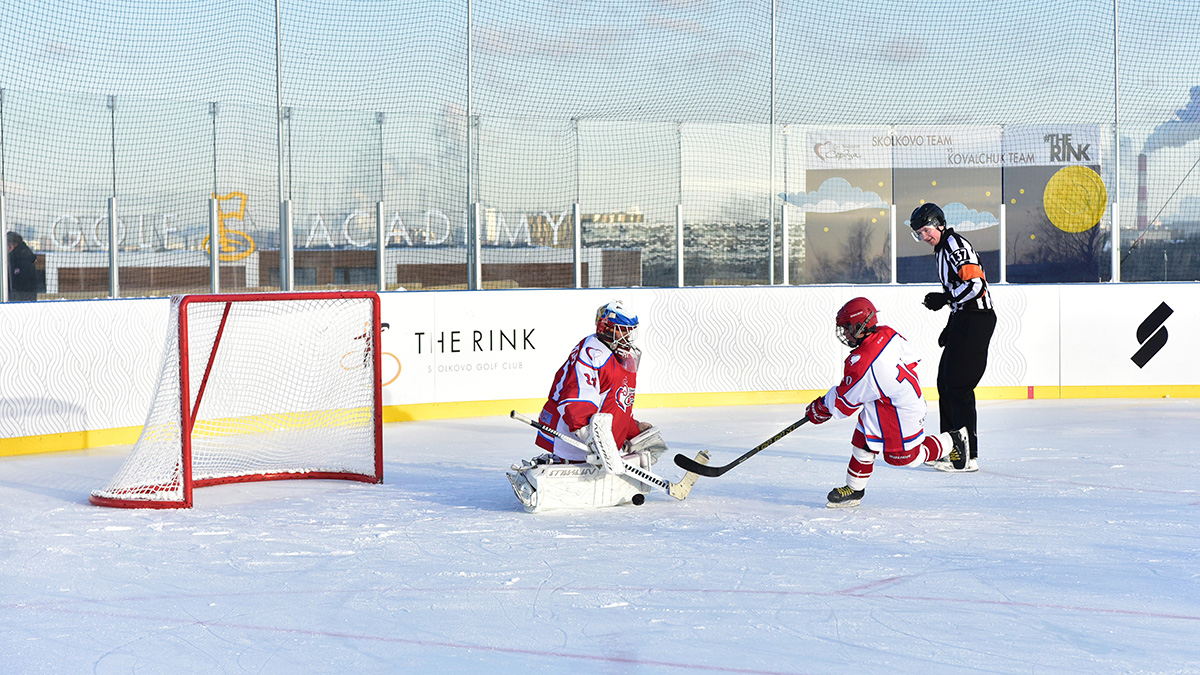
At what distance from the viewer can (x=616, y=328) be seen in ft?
12.7

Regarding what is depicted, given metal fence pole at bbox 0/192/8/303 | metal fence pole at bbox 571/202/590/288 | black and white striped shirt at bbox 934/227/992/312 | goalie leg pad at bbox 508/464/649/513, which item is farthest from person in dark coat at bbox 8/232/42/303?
black and white striped shirt at bbox 934/227/992/312

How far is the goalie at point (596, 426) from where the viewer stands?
3.86 meters

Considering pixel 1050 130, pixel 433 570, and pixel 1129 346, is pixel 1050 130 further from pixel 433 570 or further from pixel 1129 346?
pixel 433 570

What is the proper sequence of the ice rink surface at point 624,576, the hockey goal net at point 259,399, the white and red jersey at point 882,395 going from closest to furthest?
the ice rink surface at point 624,576, the white and red jersey at point 882,395, the hockey goal net at point 259,399

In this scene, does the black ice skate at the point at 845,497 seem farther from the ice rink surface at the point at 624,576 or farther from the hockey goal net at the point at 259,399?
the hockey goal net at the point at 259,399

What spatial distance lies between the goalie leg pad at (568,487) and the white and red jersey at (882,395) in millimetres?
797

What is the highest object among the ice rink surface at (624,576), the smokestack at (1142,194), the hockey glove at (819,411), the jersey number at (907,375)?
the smokestack at (1142,194)

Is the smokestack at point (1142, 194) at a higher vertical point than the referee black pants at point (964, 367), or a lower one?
higher

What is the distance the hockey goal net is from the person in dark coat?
3.24 ft

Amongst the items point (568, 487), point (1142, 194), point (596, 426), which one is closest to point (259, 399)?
point (568, 487)

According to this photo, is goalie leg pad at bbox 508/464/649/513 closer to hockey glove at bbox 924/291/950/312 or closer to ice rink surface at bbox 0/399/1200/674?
ice rink surface at bbox 0/399/1200/674

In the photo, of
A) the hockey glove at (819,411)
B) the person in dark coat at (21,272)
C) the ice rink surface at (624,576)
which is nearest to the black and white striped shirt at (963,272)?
the ice rink surface at (624,576)

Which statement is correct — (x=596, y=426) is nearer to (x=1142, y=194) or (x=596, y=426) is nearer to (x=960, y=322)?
(x=960, y=322)

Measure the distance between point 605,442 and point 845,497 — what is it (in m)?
0.86
